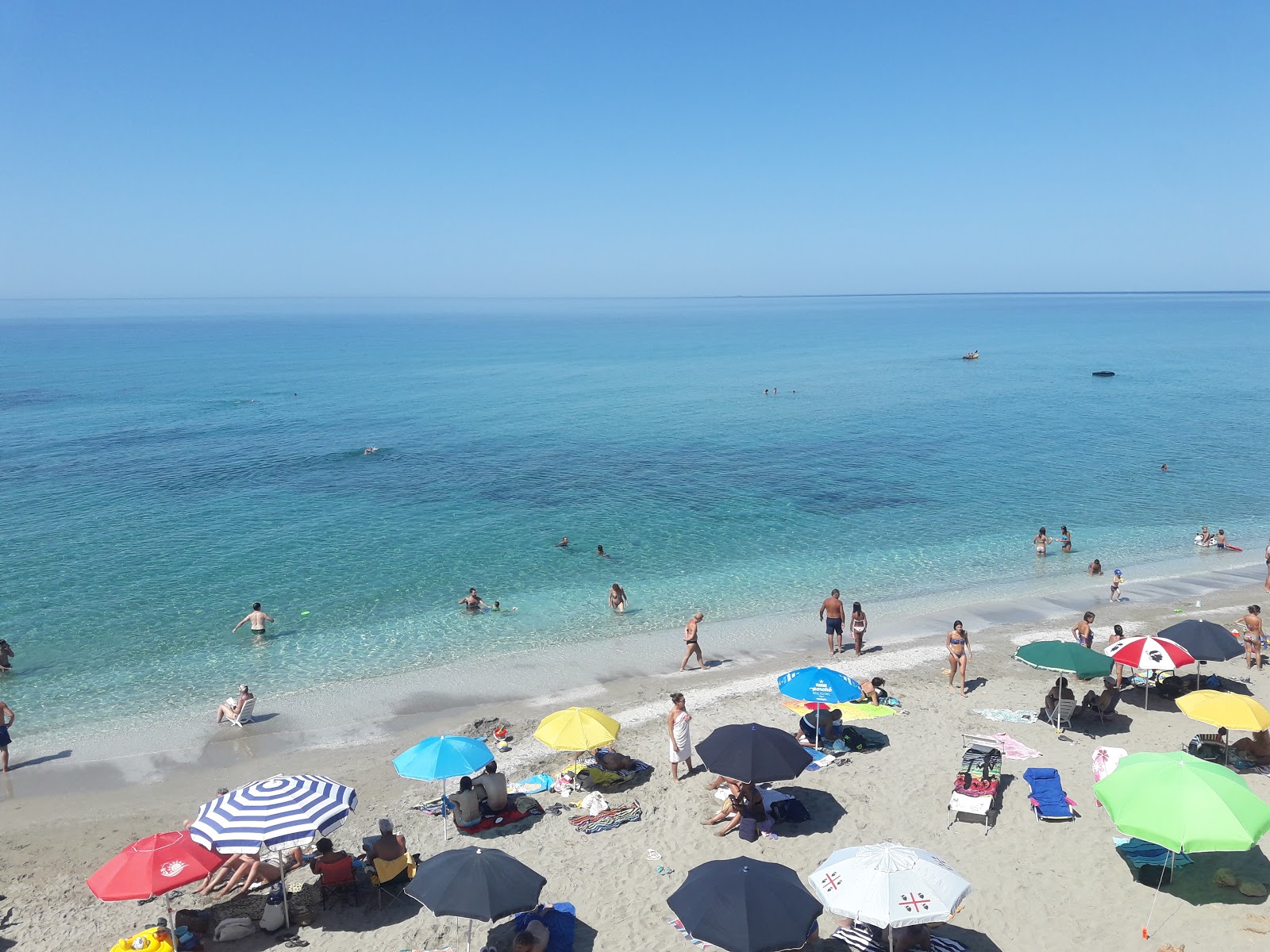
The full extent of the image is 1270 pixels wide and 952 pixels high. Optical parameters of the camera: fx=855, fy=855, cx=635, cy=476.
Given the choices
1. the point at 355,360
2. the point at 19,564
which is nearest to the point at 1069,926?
the point at 19,564

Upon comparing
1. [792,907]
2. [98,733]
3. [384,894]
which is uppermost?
[792,907]

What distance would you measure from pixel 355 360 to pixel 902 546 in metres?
103

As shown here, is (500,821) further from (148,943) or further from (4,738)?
(4,738)

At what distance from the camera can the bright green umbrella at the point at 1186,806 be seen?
1027 centimetres

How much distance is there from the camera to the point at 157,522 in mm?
35500

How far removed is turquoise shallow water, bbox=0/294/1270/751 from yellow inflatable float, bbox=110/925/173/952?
36.2 feet

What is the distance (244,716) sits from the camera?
755 inches

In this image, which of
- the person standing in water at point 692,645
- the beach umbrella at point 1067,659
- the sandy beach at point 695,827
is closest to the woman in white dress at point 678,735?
the sandy beach at point 695,827

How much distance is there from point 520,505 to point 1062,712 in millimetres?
25685

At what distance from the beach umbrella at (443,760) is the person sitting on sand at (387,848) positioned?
53.0 inches

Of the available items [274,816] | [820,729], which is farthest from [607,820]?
[274,816]

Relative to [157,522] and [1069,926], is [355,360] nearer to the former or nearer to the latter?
[157,522]

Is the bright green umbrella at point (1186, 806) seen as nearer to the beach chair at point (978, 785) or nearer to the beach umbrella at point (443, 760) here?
the beach chair at point (978, 785)

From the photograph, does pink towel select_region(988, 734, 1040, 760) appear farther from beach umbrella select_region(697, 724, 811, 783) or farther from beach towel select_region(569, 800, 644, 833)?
beach towel select_region(569, 800, 644, 833)
